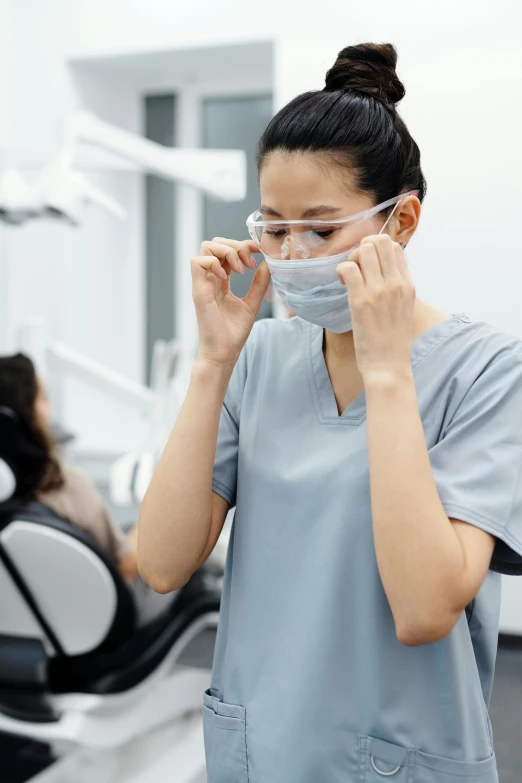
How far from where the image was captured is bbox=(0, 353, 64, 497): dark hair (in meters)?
1.95

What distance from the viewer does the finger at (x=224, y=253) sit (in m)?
0.94

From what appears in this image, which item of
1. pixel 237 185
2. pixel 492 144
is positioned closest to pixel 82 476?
pixel 237 185

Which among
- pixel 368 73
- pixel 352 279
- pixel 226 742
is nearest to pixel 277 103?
pixel 368 73

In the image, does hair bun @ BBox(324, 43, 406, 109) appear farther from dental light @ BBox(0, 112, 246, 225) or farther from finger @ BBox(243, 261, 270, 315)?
dental light @ BBox(0, 112, 246, 225)

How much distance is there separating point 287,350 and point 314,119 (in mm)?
285

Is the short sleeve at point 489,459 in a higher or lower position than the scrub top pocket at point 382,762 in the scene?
higher

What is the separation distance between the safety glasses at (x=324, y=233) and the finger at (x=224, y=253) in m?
0.08

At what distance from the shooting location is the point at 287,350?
993 millimetres

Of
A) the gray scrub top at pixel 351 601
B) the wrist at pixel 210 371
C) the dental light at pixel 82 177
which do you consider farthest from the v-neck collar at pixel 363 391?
the dental light at pixel 82 177

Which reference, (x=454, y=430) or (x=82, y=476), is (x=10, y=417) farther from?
(x=454, y=430)

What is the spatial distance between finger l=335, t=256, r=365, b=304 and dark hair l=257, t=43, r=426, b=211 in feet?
0.38

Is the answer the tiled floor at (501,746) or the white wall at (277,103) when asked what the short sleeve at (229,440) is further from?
the white wall at (277,103)

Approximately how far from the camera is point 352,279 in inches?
30.1

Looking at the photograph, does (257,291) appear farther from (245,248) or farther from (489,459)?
(489,459)
